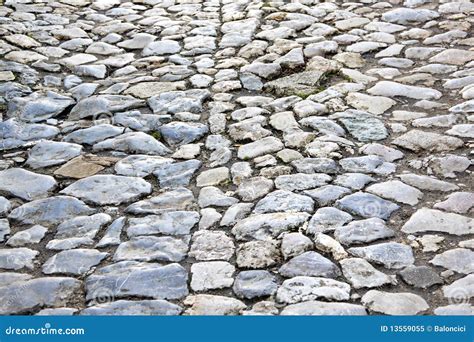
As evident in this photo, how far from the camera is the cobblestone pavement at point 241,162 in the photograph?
291 cm

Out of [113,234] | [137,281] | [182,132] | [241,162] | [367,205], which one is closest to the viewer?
[137,281]

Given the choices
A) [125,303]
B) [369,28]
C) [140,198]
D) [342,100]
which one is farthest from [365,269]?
[369,28]

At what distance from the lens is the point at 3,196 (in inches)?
144

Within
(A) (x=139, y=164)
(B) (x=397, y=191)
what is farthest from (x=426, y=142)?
(A) (x=139, y=164)

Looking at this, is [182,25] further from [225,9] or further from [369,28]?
[369,28]

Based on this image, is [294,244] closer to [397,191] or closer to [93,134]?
[397,191]

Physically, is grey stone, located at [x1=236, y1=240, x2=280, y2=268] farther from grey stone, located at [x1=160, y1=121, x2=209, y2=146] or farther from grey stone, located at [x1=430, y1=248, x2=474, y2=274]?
grey stone, located at [x1=160, y1=121, x2=209, y2=146]

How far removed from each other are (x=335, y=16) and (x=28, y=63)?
2607mm

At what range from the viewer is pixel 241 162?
3.93 metres

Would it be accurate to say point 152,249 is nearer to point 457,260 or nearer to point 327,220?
point 327,220

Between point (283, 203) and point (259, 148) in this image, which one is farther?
point (259, 148)

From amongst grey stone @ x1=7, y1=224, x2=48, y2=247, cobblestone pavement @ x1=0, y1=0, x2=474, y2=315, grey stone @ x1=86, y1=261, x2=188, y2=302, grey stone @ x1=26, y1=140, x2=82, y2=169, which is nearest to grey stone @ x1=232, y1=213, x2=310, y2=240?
cobblestone pavement @ x1=0, y1=0, x2=474, y2=315

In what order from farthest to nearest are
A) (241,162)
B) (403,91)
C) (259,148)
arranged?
1. (403,91)
2. (259,148)
3. (241,162)

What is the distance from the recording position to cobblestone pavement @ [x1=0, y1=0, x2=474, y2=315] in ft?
9.53
